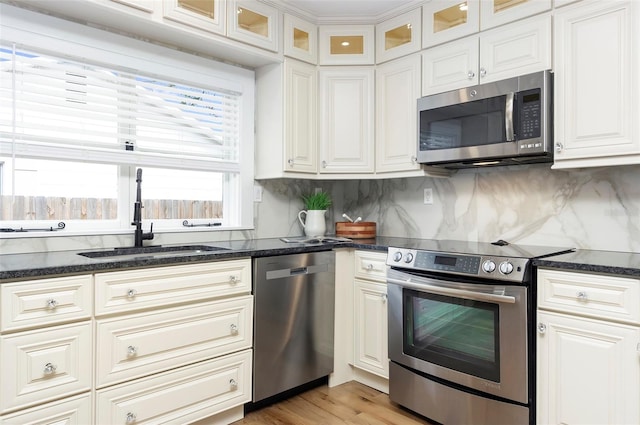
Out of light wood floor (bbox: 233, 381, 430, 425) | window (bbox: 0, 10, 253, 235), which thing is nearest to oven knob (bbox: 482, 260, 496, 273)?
light wood floor (bbox: 233, 381, 430, 425)

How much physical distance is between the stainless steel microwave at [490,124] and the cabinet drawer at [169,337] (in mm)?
1478

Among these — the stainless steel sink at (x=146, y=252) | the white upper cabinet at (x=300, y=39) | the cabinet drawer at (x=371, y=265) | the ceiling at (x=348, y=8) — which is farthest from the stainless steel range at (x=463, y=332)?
the ceiling at (x=348, y=8)

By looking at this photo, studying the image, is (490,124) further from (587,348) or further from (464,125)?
(587,348)

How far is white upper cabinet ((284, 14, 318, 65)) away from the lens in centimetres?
285

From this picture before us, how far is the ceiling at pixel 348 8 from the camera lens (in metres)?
2.77

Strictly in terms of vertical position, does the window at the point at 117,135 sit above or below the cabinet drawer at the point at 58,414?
above

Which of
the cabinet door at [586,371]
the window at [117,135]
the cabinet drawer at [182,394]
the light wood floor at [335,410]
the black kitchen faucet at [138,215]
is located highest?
the window at [117,135]

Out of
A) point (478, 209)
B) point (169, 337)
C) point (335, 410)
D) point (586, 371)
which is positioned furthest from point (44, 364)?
point (478, 209)

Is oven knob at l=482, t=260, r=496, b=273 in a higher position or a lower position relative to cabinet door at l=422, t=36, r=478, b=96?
lower

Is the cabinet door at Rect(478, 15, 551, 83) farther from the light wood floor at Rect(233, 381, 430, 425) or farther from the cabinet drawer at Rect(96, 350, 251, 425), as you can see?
the cabinet drawer at Rect(96, 350, 251, 425)

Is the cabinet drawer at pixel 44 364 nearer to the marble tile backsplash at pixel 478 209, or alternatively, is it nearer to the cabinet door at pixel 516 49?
the marble tile backsplash at pixel 478 209

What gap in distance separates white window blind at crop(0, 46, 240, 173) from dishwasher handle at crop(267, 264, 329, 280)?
35.5 inches

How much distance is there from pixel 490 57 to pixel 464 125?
395 mm

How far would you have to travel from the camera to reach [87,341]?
1.71 meters
